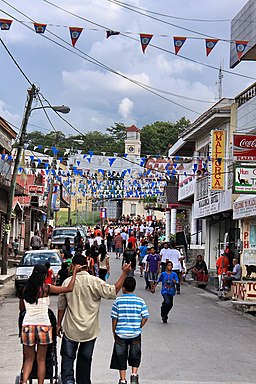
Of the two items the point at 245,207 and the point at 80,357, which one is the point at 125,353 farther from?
the point at 245,207

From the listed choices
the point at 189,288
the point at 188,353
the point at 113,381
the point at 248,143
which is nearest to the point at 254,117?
the point at 248,143

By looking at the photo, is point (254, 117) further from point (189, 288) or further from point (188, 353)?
point (188, 353)

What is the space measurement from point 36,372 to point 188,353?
4.31 m

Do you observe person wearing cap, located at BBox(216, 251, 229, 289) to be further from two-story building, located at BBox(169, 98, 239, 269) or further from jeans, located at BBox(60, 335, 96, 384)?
jeans, located at BBox(60, 335, 96, 384)

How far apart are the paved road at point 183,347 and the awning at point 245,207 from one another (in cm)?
472

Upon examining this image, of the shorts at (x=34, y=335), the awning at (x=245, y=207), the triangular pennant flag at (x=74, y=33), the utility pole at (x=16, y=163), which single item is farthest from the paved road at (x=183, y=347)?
the utility pole at (x=16, y=163)

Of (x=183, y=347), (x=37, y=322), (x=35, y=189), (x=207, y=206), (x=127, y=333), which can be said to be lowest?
(x=183, y=347)

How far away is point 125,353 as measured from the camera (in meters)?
8.76

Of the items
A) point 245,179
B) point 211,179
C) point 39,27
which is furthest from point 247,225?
point 39,27

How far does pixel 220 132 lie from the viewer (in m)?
30.1

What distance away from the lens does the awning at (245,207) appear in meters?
24.4

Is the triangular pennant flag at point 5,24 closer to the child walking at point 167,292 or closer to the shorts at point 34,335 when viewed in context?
the child walking at point 167,292

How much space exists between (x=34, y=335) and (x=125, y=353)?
1285mm

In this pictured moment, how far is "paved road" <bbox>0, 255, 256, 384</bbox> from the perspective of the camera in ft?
32.8
